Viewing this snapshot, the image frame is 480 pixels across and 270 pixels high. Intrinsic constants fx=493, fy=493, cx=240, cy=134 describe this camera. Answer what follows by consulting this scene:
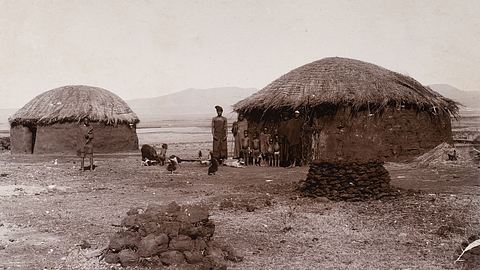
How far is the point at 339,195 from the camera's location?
9.37 m

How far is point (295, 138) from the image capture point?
640 inches

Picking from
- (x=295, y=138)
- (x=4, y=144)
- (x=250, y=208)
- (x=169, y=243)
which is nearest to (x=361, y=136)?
(x=295, y=138)

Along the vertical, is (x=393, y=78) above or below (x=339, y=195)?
above

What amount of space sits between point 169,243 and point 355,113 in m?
11.4

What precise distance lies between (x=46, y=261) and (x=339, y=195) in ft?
18.0

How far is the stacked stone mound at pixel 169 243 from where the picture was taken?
5551 mm

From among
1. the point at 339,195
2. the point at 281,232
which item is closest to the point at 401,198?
the point at 339,195

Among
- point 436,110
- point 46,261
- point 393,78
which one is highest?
point 393,78

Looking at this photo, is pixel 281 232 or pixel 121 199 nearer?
pixel 281 232

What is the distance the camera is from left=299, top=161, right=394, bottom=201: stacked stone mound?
937cm

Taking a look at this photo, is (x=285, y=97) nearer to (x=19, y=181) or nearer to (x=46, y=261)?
(x=19, y=181)

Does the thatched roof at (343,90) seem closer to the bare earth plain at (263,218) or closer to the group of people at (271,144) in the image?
the group of people at (271,144)

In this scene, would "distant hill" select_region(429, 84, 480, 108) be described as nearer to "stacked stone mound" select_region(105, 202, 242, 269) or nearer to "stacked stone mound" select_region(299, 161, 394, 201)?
"stacked stone mound" select_region(299, 161, 394, 201)

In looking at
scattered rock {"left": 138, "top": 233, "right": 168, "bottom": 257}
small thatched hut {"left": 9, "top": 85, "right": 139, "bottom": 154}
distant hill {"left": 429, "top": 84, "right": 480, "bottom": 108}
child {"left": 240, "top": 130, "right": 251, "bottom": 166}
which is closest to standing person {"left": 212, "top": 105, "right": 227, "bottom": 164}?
child {"left": 240, "top": 130, "right": 251, "bottom": 166}
